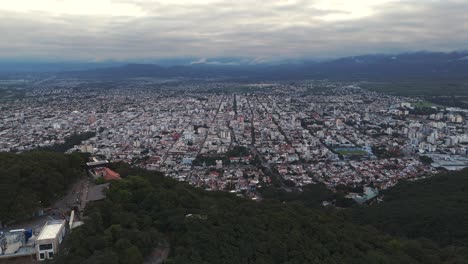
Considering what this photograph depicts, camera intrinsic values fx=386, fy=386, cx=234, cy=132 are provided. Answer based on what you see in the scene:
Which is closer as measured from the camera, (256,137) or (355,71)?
(256,137)

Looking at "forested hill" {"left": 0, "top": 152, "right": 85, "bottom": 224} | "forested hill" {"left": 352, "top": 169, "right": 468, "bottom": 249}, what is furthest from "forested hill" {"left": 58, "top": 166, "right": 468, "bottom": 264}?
"forested hill" {"left": 352, "top": 169, "right": 468, "bottom": 249}

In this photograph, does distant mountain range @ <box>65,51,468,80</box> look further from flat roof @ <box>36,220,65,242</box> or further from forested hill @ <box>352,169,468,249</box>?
flat roof @ <box>36,220,65,242</box>

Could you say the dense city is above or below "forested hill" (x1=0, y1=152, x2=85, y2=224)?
below

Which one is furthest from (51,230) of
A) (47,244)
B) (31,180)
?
(31,180)

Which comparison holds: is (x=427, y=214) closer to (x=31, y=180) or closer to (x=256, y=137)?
(x=31, y=180)

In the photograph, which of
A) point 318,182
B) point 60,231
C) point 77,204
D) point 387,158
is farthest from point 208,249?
point 387,158

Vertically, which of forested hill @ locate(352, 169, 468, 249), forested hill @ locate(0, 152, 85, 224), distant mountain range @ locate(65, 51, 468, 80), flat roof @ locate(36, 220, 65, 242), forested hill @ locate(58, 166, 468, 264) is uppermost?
distant mountain range @ locate(65, 51, 468, 80)
